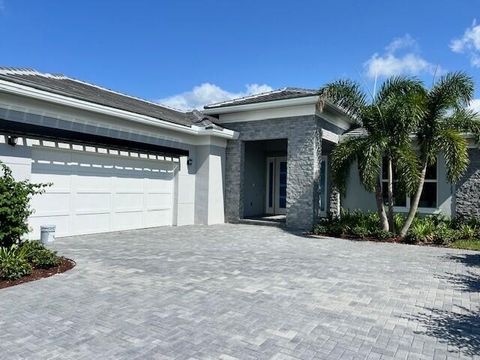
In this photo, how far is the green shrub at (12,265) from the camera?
644 cm

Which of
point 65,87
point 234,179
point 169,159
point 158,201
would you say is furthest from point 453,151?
point 65,87

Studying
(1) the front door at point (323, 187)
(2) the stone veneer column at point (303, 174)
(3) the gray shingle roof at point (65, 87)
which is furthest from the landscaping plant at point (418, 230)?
(3) the gray shingle roof at point (65, 87)

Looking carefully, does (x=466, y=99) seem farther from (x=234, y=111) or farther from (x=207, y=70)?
(x=207, y=70)

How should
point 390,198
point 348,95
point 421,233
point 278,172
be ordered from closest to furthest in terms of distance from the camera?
point 421,233 < point 390,198 < point 348,95 < point 278,172

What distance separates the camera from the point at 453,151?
11570mm

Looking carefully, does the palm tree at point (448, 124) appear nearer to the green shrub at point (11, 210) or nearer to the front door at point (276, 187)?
the front door at point (276, 187)

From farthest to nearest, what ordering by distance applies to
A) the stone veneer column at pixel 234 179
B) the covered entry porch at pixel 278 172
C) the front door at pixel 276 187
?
the front door at pixel 276 187 < the stone veneer column at pixel 234 179 < the covered entry porch at pixel 278 172

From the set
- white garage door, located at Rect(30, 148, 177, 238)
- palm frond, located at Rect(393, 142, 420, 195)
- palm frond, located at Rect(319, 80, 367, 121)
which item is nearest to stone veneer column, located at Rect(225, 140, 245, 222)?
white garage door, located at Rect(30, 148, 177, 238)

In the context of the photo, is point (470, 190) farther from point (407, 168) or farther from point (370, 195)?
point (407, 168)

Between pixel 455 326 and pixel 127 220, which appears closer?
pixel 455 326

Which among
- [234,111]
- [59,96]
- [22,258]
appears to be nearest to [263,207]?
[234,111]

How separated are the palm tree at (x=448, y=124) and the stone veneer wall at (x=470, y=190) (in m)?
2.37

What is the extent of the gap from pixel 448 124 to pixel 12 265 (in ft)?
41.5

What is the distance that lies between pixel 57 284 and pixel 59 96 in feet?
19.4
